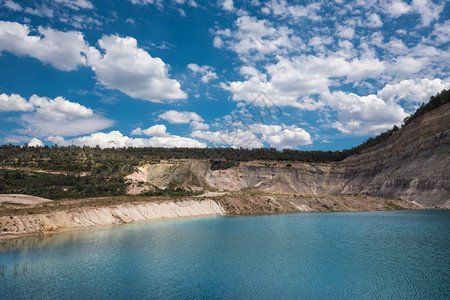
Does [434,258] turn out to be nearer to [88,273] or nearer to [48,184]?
[88,273]

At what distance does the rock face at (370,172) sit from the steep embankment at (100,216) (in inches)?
838

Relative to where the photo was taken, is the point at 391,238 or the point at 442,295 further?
the point at 391,238

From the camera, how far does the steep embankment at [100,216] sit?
33.8m

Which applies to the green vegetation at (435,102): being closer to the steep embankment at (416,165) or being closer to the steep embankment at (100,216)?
the steep embankment at (416,165)

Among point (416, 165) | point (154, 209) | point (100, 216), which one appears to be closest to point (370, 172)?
point (416, 165)

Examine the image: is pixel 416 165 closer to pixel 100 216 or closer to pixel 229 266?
pixel 100 216

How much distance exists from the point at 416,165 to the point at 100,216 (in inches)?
2883

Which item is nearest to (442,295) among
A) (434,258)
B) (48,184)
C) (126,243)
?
(434,258)

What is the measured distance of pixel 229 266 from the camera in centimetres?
2045

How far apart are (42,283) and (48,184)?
4722 cm

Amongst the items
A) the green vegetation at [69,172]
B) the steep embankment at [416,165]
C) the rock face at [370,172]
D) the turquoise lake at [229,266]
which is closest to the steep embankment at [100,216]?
the turquoise lake at [229,266]

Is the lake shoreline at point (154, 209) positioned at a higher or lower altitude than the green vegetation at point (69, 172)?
lower

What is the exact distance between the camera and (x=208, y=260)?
22.2 metres

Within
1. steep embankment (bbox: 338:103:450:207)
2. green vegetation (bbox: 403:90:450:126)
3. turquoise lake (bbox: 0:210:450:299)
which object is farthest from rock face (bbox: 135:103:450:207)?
turquoise lake (bbox: 0:210:450:299)
